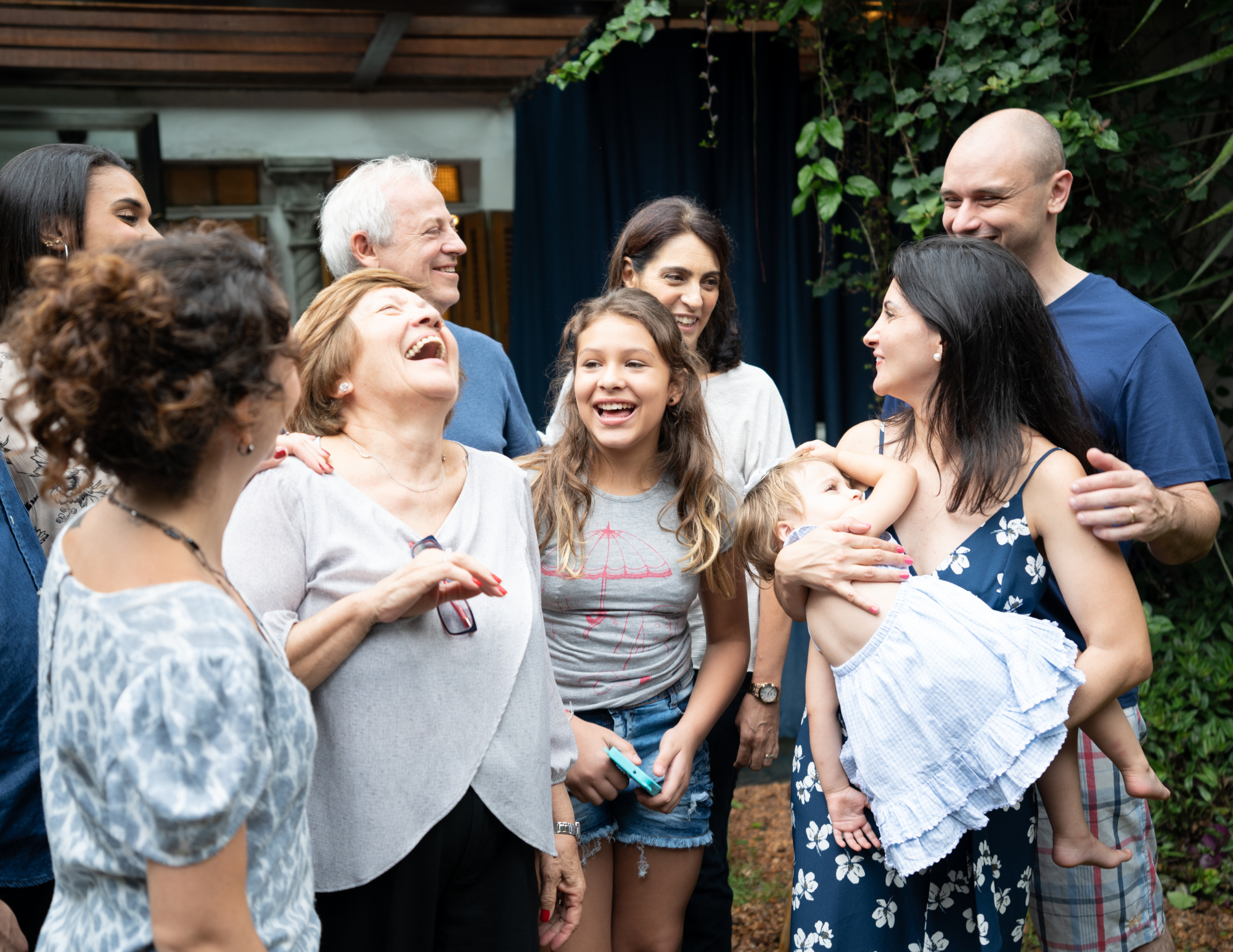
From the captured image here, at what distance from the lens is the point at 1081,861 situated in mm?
1726

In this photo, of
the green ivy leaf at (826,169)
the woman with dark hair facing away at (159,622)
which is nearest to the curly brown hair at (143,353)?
the woman with dark hair facing away at (159,622)

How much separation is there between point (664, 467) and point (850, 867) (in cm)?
90

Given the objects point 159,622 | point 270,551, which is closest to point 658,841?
point 270,551

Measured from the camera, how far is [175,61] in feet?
13.8

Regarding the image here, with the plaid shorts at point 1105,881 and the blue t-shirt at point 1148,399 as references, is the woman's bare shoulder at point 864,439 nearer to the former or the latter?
the blue t-shirt at point 1148,399

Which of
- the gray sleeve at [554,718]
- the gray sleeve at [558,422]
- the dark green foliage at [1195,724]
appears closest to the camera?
the gray sleeve at [554,718]

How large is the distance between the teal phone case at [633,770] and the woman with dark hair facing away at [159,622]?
84cm

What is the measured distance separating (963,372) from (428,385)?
0.94m

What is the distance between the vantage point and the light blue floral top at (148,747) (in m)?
0.95

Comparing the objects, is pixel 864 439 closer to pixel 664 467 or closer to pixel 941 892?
pixel 664 467

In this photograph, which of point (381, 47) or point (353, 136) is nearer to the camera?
point (381, 47)

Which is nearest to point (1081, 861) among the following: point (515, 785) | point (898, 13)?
point (515, 785)

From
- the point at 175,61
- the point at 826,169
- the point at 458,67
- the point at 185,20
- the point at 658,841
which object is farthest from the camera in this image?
the point at 458,67

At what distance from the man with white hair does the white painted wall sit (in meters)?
2.33
